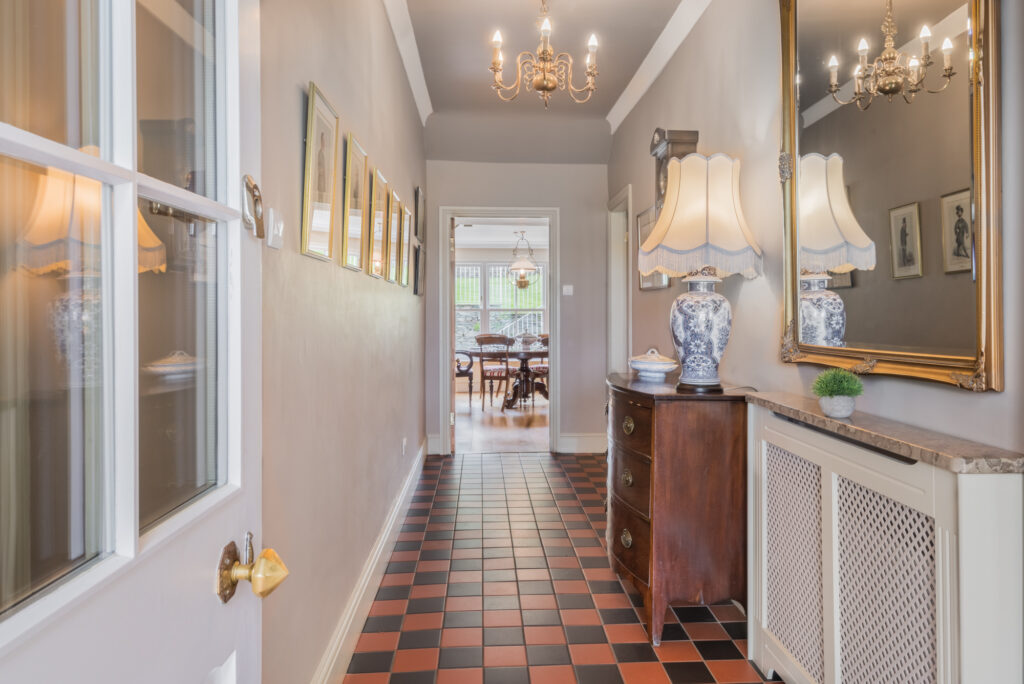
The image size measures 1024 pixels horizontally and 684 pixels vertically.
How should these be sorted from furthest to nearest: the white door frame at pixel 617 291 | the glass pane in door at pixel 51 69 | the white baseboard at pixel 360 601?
the white door frame at pixel 617 291 → the white baseboard at pixel 360 601 → the glass pane in door at pixel 51 69

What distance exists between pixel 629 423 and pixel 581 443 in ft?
9.42

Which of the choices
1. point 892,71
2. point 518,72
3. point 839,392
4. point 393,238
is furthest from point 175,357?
point 518,72

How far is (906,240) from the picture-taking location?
1407 millimetres

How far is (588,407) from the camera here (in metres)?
5.13

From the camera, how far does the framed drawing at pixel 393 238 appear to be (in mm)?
2854

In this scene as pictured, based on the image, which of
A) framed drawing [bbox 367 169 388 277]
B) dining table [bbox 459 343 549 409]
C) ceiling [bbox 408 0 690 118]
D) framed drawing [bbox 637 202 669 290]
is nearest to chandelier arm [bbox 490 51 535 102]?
ceiling [bbox 408 0 690 118]

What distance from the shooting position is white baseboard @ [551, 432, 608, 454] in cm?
509

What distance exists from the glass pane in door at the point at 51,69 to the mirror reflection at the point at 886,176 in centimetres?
147

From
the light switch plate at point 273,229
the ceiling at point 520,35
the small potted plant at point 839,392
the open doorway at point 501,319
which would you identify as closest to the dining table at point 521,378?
the open doorway at point 501,319

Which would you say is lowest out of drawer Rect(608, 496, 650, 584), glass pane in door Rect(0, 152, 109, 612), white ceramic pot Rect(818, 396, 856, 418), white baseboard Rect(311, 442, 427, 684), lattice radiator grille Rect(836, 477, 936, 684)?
white baseboard Rect(311, 442, 427, 684)

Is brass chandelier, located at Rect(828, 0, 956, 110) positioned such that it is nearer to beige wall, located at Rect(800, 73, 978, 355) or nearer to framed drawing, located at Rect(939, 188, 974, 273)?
beige wall, located at Rect(800, 73, 978, 355)

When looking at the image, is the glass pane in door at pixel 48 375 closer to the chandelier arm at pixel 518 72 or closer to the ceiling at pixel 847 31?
the ceiling at pixel 847 31

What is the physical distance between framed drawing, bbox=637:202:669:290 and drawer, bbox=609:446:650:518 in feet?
4.16

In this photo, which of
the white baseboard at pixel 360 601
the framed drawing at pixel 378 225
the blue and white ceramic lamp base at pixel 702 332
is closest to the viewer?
the white baseboard at pixel 360 601
